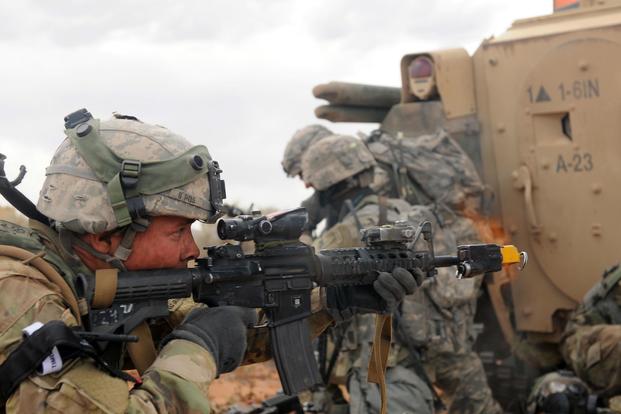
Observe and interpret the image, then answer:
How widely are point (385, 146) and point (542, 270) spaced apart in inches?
52.9

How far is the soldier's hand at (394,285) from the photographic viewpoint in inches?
134

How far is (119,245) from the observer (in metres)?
2.85

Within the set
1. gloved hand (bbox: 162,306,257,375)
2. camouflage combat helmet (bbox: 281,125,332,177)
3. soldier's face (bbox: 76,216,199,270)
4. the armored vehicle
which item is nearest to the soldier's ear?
soldier's face (bbox: 76,216,199,270)

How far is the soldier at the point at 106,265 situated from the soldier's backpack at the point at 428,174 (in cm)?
361

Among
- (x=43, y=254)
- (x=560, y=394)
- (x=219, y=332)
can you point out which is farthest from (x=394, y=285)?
(x=560, y=394)

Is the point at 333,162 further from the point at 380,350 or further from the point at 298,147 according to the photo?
the point at 380,350

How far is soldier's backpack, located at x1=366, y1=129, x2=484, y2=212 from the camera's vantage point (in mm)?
6461

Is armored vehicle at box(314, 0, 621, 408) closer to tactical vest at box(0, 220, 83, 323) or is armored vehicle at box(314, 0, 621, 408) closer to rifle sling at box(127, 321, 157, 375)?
rifle sling at box(127, 321, 157, 375)

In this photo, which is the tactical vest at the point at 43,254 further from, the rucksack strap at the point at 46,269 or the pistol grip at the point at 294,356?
the pistol grip at the point at 294,356

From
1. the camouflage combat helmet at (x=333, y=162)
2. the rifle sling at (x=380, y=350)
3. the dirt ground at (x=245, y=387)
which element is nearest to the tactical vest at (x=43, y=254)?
the rifle sling at (x=380, y=350)

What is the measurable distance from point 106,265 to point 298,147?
387 centimetres

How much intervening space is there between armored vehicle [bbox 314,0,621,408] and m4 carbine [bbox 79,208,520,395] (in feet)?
9.57

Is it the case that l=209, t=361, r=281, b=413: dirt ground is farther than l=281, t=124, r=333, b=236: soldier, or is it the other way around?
l=209, t=361, r=281, b=413: dirt ground

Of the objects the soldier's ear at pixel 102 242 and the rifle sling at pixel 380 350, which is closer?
the soldier's ear at pixel 102 242
